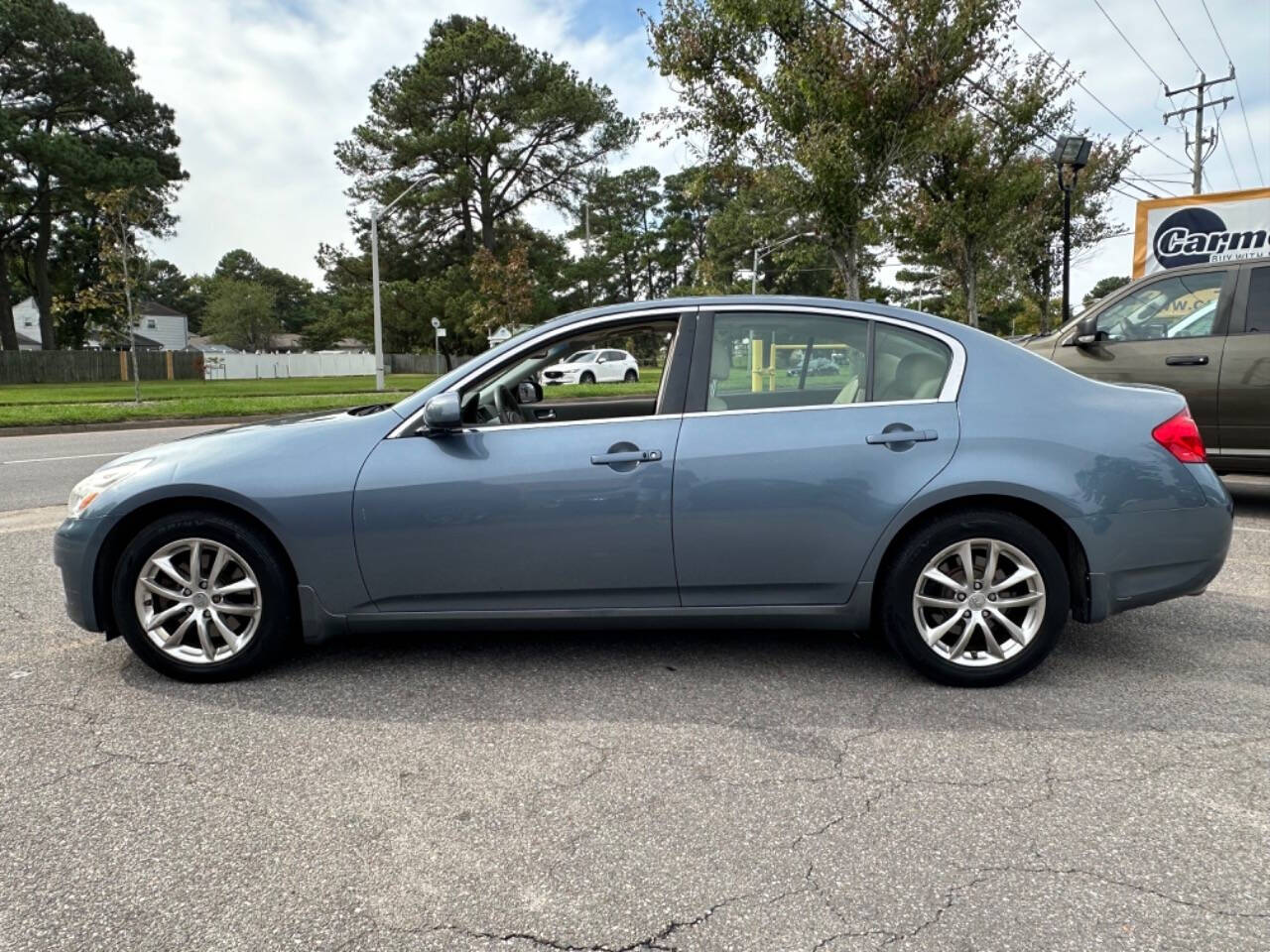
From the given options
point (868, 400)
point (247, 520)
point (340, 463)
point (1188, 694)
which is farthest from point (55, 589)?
point (1188, 694)

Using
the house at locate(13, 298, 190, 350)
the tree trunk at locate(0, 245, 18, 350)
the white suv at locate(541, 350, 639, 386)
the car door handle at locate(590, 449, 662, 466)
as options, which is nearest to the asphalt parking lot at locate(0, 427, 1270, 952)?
the car door handle at locate(590, 449, 662, 466)

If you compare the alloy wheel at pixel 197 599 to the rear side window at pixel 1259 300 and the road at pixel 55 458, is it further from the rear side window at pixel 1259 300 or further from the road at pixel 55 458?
the rear side window at pixel 1259 300

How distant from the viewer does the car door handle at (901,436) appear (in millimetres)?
3367

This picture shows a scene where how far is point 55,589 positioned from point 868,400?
15.3ft

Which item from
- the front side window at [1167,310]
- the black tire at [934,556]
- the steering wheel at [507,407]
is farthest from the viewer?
the front side window at [1167,310]

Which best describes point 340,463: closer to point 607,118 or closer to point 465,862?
point 465,862

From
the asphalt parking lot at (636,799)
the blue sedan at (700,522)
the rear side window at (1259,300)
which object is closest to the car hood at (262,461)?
the blue sedan at (700,522)

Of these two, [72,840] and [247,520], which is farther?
[247,520]

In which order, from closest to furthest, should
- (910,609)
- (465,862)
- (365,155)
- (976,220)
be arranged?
(465,862), (910,609), (976,220), (365,155)

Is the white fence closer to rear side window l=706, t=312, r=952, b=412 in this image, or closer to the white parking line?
the white parking line

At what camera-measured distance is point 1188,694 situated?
3.39 metres

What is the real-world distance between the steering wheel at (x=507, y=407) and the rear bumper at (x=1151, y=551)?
7.83ft

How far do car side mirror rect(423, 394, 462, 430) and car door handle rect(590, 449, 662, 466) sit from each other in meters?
0.56

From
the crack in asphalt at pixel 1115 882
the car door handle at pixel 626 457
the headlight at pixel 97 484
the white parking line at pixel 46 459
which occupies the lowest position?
the crack in asphalt at pixel 1115 882
